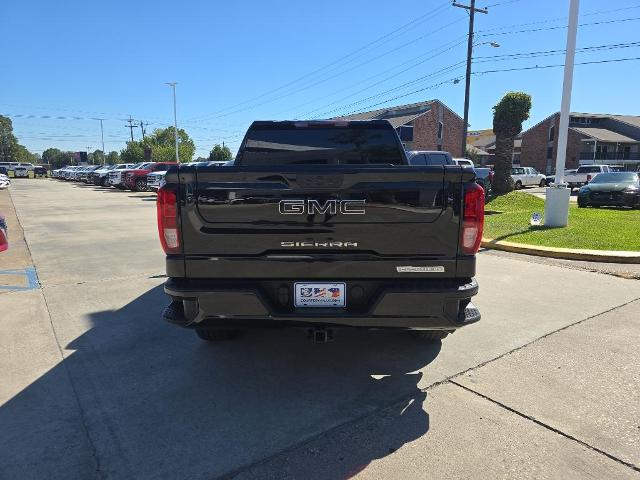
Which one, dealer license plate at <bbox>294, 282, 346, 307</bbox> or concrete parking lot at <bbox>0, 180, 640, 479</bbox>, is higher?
dealer license plate at <bbox>294, 282, 346, 307</bbox>

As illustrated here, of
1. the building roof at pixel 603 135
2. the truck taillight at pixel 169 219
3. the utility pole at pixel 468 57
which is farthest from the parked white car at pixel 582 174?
the truck taillight at pixel 169 219

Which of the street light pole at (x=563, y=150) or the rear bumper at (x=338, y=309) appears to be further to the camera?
the street light pole at (x=563, y=150)

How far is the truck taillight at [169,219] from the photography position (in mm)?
3068

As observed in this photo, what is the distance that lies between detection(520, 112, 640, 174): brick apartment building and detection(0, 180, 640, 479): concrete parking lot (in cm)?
6390

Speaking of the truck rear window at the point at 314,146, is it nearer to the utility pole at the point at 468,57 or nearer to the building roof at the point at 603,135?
the utility pole at the point at 468,57

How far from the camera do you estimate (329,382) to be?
11.8ft

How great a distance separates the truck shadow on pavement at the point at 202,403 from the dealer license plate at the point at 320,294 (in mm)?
719

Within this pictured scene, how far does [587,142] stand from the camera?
60.9 meters

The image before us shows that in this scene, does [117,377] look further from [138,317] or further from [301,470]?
[301,470]

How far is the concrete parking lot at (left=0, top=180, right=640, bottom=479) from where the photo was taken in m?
2.62

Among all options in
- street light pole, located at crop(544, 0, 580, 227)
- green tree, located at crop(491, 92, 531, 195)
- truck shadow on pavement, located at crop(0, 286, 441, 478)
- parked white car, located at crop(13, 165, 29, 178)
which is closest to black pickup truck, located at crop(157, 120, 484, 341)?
truck shadow on pavement, located at crop(0, 286, 441, 478)

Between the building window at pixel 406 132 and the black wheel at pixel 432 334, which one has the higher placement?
the building window at pixel 406 132

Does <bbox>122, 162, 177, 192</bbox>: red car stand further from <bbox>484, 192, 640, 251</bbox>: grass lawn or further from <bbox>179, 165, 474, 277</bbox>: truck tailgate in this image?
<bbox>179, 165, 474, 277</bbox>: truck tailgate

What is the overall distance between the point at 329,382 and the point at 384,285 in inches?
38.5
